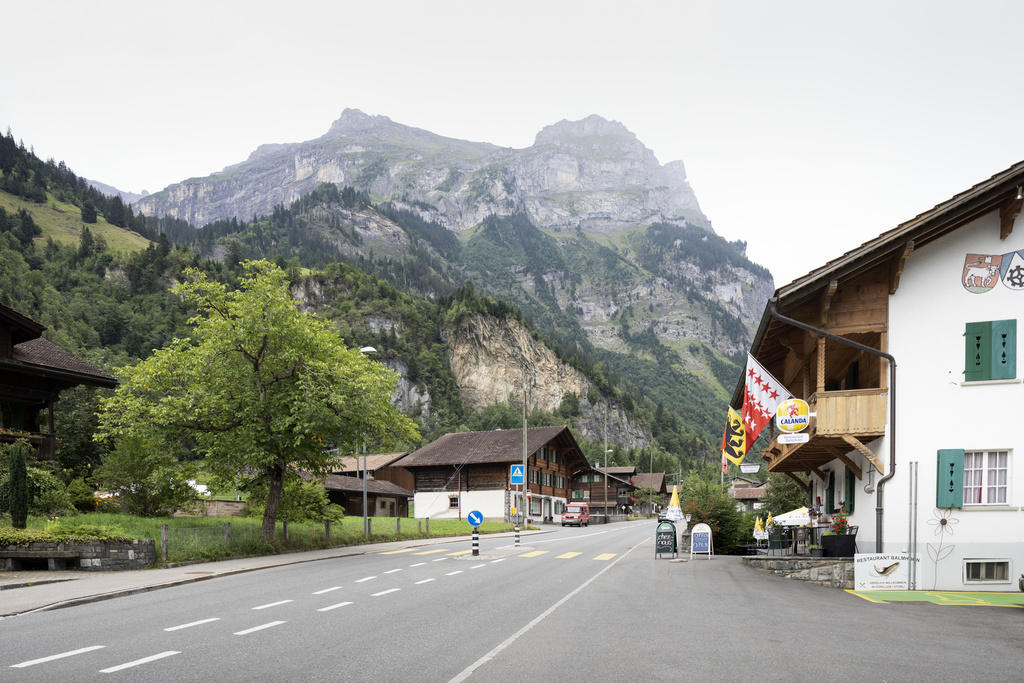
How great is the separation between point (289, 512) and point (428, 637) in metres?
19.3

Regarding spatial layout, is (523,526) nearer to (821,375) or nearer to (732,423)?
(732,423)

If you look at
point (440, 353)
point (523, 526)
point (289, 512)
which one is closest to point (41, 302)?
point (440, 353)

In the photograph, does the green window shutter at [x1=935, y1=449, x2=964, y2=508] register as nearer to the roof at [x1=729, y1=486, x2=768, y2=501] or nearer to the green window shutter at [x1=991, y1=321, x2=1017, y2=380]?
the green window shutter at [x1=991, y1=321, x2=1017, y2=380]

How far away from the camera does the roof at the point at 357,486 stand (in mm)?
59588

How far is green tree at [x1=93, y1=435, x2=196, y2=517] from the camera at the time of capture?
1093 inches

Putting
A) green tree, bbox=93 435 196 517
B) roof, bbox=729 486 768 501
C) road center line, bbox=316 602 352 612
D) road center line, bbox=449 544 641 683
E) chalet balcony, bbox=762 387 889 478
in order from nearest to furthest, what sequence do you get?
1. road center line, bbox=449 544 641 683
2. road center line, bbox=316 602 352 612
3. chalet balcony, bbox=762 387 889 478
4. green tree, bbox=93 435 196 517
5. roof, bbox=729 486 768 501

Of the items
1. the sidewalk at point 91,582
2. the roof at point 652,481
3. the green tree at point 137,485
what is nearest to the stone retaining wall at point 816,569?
the sidewalk at point 91,582

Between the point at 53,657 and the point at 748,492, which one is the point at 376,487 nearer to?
the point at 748,492

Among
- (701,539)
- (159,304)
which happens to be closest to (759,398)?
(701,539)

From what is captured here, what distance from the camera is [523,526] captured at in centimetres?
6019

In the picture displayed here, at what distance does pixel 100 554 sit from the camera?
779 inches

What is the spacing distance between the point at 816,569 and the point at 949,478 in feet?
12.2

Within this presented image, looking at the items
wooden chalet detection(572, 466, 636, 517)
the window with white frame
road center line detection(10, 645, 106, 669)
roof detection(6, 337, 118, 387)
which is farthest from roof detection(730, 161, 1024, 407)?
wooden chalet detection(572, 466, 636, 517)

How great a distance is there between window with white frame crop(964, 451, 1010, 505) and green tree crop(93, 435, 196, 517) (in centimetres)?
2303
